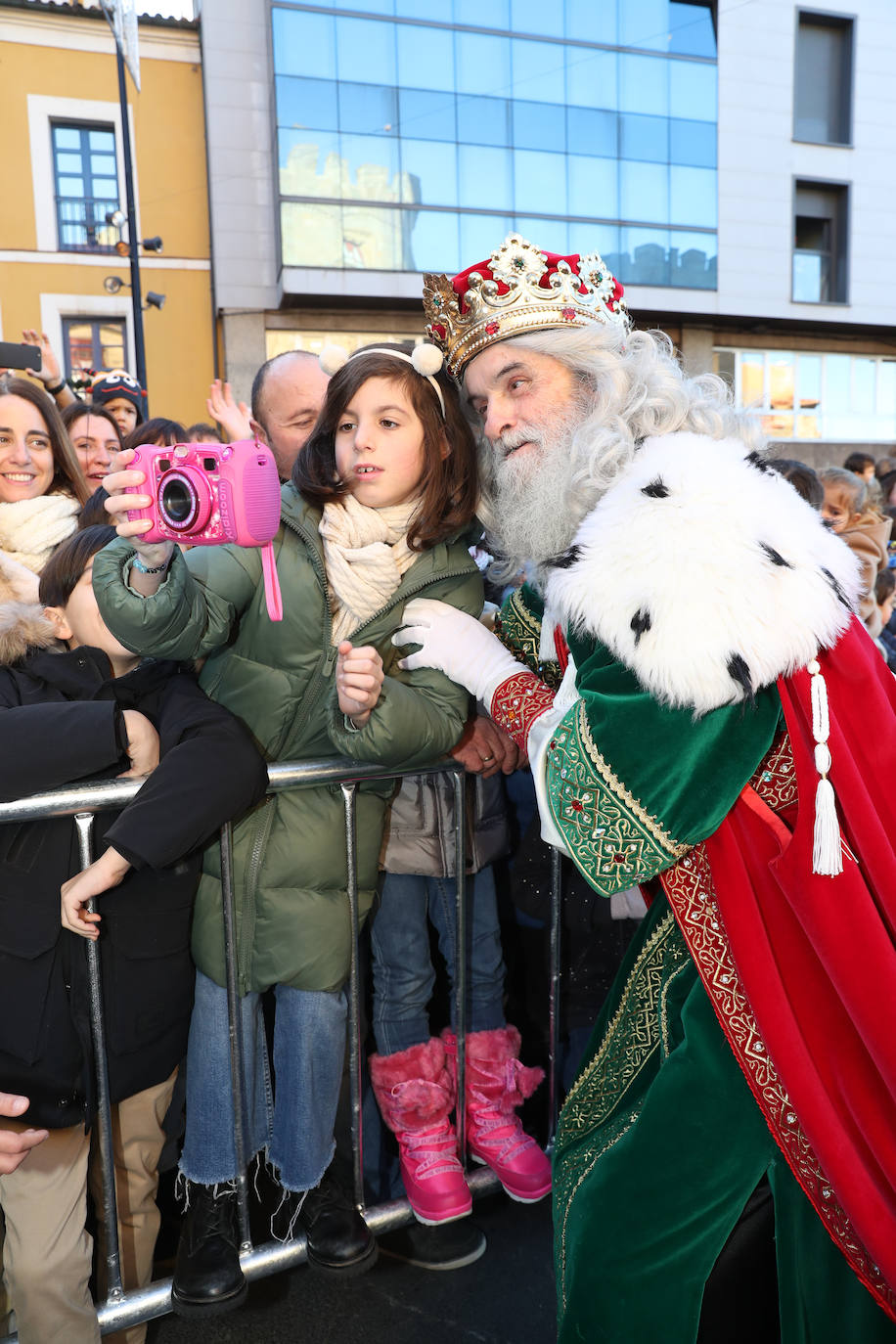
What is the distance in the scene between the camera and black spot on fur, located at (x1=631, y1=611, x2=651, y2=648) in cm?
140

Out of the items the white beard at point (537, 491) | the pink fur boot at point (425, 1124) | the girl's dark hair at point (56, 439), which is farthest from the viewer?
the girl's dark hair at point (56, 439)

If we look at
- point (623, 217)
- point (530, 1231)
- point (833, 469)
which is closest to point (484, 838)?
point (530, 1231)

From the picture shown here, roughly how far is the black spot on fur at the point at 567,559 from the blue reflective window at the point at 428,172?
18.2 m

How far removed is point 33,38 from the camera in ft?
55.9

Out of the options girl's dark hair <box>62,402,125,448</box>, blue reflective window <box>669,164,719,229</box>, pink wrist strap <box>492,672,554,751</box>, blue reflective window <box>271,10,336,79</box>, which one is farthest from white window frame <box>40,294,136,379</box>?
pink wrist strap <box>492,672,554,751</box>

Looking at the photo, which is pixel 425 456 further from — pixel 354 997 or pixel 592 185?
pixel 592 185

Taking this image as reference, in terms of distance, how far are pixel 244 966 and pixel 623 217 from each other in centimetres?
1984

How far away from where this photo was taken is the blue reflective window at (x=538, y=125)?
18062 millimetres

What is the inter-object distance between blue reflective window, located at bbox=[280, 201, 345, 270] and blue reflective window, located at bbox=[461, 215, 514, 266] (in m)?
2.41

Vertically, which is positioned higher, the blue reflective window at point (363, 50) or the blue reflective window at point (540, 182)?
the blue reflective window at point (363, 50)

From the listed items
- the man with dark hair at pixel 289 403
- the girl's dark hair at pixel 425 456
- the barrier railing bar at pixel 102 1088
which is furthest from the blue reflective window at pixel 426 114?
the barrier railing bar at pixel 102 1088

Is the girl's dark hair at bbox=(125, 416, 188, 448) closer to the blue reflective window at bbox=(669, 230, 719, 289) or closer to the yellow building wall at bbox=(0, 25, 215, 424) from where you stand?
the yellow building wall at bbox=(0, 25, 215, 424)

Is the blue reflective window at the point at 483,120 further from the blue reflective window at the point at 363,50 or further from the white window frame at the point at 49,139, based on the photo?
Result: the white window frame at the point at 49,139

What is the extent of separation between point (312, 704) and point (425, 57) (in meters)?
19.1
